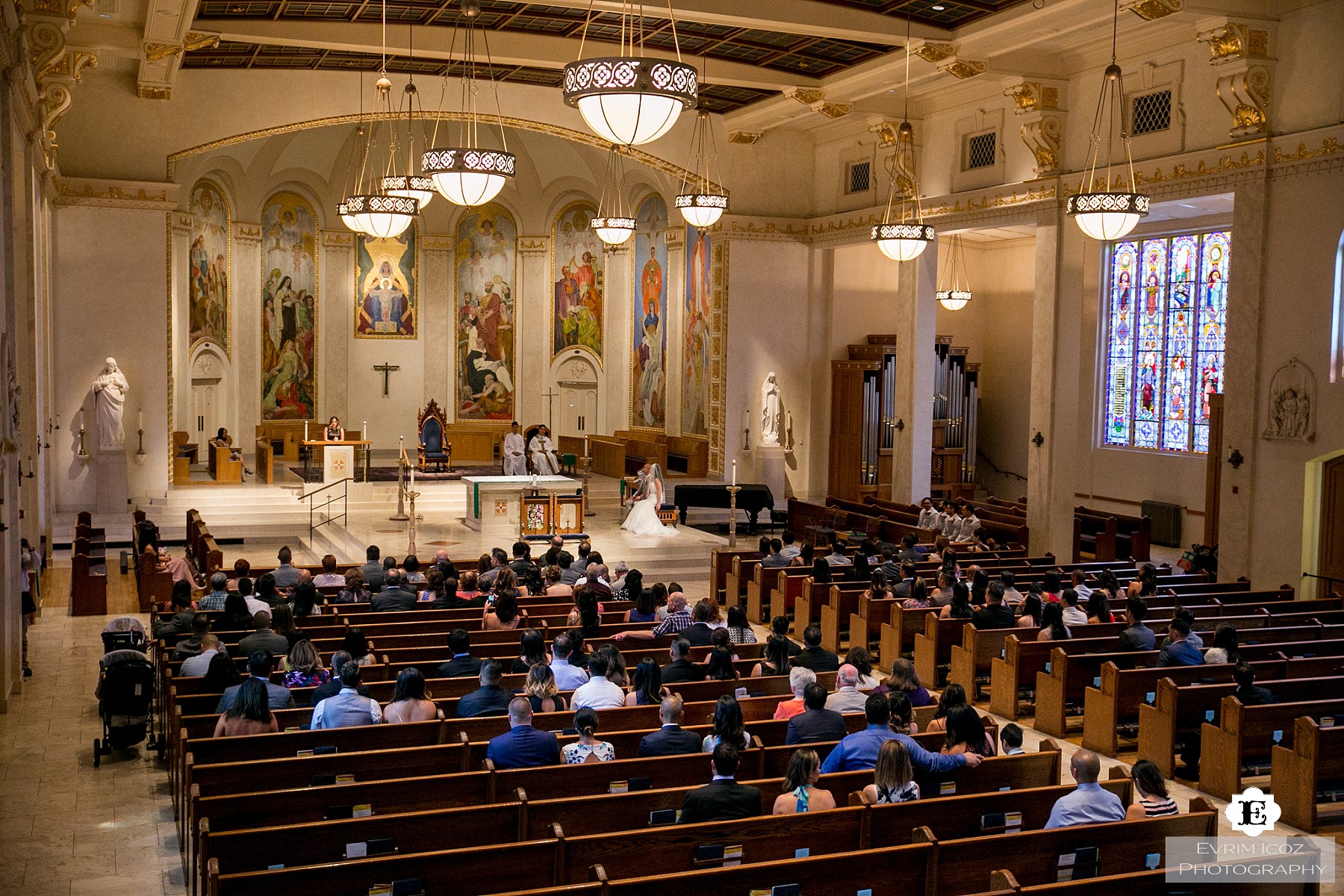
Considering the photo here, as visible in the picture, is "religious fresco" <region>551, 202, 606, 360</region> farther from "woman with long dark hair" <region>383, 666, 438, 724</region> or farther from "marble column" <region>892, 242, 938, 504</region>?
"woman with long dark hair" <region>383, 666, 438, 724</region>

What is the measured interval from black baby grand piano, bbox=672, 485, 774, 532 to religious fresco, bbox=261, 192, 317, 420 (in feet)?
32.0

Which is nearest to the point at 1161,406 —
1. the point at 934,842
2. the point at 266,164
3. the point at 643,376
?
the point at 643,376

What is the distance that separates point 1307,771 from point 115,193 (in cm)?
1763

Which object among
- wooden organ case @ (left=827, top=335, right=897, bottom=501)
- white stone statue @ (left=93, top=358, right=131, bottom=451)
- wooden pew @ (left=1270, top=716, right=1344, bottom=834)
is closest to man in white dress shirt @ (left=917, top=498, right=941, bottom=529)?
wooden organ case @ (left=827, top=335, right=897, bottom=501)

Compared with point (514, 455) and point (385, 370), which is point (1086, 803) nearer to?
point (514, 455)

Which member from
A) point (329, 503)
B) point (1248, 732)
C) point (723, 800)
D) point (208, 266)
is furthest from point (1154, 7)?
point (208, 266)

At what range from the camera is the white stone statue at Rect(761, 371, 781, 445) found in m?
22.0

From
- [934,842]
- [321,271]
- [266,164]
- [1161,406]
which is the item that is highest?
[266,164]

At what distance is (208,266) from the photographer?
77.4 feet

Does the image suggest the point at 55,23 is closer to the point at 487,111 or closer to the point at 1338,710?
the point at 487,111

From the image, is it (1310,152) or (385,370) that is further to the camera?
(385,370)

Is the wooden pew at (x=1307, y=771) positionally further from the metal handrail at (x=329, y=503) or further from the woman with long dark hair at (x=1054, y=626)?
the metal handrail at (x=329, y=503)

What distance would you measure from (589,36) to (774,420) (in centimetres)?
760

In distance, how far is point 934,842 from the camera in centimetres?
491
